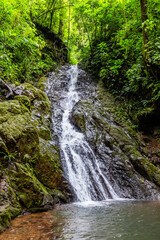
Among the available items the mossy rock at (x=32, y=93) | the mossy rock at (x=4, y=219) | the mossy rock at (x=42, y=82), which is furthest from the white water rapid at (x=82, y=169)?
the mossy rock at (x=42, y=82)

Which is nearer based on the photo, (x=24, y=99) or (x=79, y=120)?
(x=24, y=99)

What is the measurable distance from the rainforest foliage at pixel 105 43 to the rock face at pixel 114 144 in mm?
1568

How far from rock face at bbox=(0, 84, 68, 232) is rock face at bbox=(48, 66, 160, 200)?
204 centimetres

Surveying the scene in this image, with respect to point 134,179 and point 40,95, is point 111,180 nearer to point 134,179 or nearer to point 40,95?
point 134,179

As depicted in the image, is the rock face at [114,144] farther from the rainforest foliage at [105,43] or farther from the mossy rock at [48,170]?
the mossy rock at [48,170]

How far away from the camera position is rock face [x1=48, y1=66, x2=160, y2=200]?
254 inches

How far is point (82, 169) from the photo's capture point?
6.58 m

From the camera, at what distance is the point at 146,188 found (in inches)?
249

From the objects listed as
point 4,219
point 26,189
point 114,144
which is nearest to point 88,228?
point 4,219

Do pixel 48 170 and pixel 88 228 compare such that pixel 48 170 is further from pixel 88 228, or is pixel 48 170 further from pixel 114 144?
pixel 114 144

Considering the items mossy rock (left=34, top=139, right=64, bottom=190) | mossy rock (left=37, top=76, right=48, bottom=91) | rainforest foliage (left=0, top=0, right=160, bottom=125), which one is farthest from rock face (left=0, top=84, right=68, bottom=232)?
mossy rock (left=37, top=76, right=48, bottom=91)

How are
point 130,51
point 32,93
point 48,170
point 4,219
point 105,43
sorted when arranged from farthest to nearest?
1. point 105,43
2. point 130,51
3. point 32,93
4. point 48,170
5. point 4,219

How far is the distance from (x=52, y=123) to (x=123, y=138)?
3.65m

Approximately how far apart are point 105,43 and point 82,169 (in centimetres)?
1061
